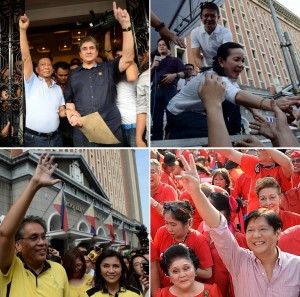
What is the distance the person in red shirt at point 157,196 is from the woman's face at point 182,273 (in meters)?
0.39

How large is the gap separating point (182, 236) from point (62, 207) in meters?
0.94

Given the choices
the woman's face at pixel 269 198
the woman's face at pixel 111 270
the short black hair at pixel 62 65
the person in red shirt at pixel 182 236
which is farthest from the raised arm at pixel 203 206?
the short black hair at pixel 62 65

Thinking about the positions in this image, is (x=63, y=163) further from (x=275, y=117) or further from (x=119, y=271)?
(x=275, y=117)

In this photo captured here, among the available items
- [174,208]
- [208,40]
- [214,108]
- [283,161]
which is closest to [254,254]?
[174,208]

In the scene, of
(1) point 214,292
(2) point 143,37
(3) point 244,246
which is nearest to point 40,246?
(1) point 214,292

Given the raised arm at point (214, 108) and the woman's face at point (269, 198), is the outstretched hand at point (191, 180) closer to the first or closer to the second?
the raised arm at point (214, 108)

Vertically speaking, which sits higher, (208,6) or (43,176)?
(208,6)

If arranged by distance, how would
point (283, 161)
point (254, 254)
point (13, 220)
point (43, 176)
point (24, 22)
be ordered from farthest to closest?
1. point (24, 22)
2. point (283, 161)
3. point (254, 254)
4. point (43, 176)
5. point (13, 220)

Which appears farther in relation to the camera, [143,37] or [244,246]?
[143,37]

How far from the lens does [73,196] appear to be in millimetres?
3258

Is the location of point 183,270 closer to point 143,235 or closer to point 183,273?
point 183,273

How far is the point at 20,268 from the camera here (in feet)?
8.29

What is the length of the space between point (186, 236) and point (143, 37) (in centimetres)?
157

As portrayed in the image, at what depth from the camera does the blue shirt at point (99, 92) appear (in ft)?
10.8
